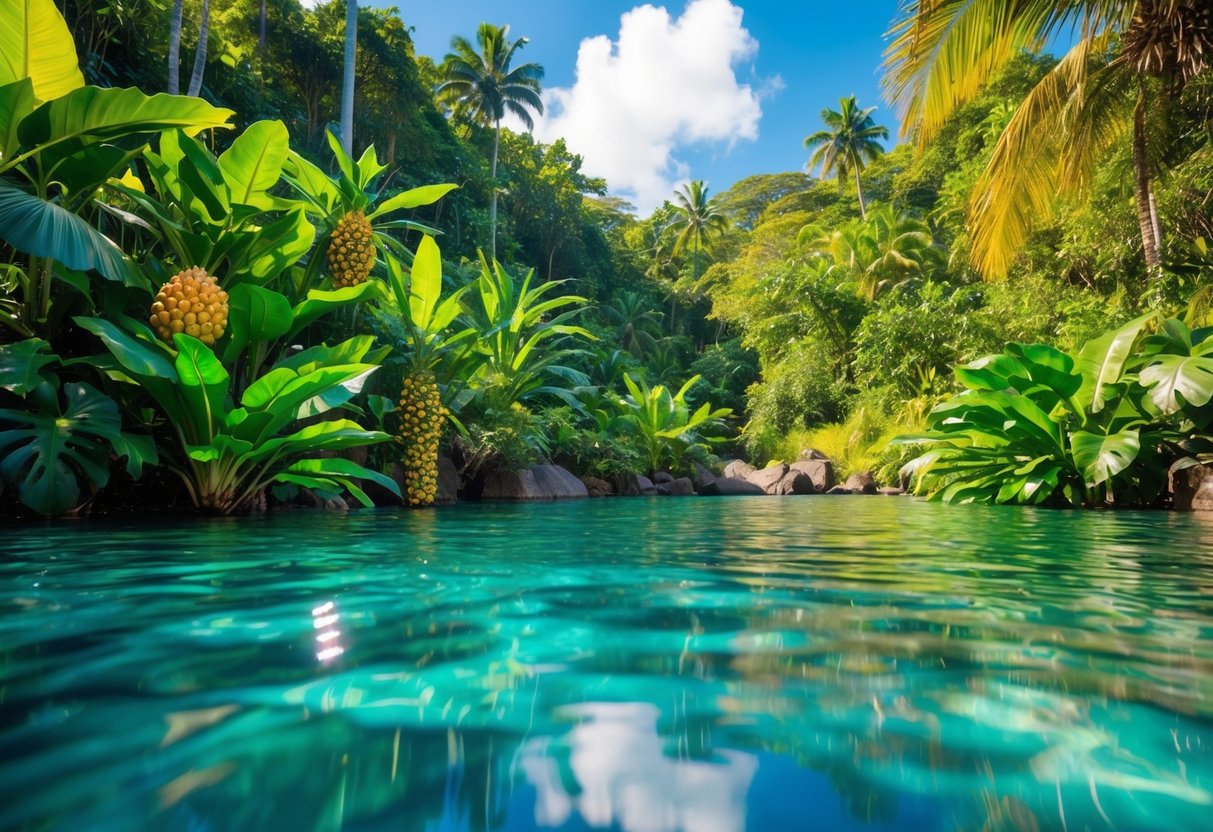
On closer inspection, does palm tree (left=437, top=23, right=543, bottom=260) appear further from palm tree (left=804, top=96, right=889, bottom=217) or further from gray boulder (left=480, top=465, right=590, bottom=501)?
gray boulder (left=480, top=465, right=590, bottom=501)

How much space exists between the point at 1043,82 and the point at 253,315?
314 inches

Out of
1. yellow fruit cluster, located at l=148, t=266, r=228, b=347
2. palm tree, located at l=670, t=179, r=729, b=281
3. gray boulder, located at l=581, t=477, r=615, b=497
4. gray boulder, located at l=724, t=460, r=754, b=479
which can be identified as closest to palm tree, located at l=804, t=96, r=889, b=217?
palm tree, located at l=670, t=179, r=729, b=281

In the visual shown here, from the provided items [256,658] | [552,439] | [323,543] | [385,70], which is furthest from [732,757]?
[385,70]

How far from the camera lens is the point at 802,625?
112cm

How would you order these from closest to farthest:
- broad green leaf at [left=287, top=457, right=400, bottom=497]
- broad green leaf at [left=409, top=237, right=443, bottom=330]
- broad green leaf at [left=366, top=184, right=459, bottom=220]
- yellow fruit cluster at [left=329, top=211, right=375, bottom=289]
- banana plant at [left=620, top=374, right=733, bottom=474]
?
broad green leaf at [left=287, top=457, right=400, bottom=497]
yellow fruit cluster at [left=329, top=211, right=375, bottom=289]
broad green leaf at [left=366, top=184, right=459, bottom=220]
broad green leaf at [left=409, top=237, right=443, bottom=330]
banana plant at [left=620, top=374, right=733, bottom=474]

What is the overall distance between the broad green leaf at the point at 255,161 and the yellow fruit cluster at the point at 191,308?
60 centimetres

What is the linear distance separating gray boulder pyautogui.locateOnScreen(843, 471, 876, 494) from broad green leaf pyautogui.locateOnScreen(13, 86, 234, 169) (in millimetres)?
11402

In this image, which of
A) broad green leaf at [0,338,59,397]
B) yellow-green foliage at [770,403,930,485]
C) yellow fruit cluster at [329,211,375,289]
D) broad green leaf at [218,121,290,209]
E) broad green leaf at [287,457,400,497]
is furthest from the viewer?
yellow-green foliage at [770,403,930,485]

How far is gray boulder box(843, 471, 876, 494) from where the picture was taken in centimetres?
1220

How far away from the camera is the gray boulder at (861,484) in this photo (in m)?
12.2

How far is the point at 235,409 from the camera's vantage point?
127 inches

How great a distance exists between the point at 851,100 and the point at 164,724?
95.9 ft

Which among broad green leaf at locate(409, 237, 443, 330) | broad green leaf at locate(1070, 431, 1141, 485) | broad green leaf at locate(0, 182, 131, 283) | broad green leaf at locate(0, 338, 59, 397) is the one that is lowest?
broad green leaf at locate(1070, 431, 1141, 485)

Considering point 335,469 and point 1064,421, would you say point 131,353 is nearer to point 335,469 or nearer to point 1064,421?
point 335,469
